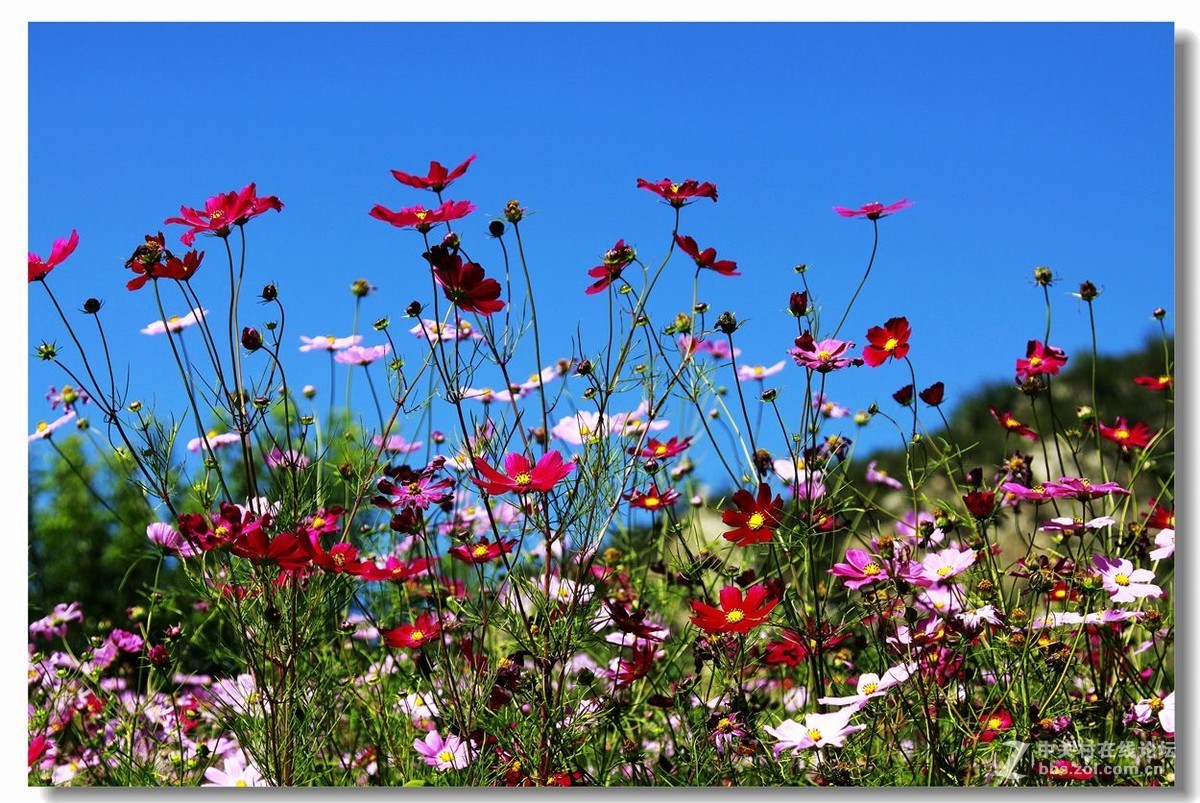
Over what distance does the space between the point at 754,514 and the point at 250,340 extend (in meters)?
0.64

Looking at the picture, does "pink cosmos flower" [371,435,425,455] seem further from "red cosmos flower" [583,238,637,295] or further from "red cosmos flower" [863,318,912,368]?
"red cosmos flower" [863,318,912,368]

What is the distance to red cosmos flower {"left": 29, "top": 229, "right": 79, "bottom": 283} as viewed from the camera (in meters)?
1.49

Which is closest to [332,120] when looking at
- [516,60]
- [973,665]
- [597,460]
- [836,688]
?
[516,60]

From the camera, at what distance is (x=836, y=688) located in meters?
1.61

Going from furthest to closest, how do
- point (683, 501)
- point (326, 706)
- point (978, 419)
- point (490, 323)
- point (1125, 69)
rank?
1. point (978, 419)
2. point (683, 501)
3. point (1125, 69)
4. point (326, 706)
5. point (490, 323)

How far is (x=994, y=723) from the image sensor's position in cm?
143

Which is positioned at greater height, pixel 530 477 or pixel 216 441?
pixel 216 441

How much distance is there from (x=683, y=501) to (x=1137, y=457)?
2.36 ft

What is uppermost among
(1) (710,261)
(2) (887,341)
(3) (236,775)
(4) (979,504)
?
(1) (710,261)

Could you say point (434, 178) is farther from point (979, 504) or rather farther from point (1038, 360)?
point (1038, 360)

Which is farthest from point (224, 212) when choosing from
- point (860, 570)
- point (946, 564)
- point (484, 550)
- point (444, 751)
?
point (946, 564)

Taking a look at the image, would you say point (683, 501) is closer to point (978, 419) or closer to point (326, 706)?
point (326, 706)

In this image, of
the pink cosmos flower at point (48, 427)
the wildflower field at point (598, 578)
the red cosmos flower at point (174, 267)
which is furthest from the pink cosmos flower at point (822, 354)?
the pink cosmos flower at point (48, 427)
